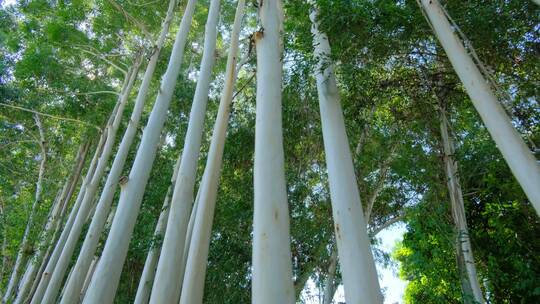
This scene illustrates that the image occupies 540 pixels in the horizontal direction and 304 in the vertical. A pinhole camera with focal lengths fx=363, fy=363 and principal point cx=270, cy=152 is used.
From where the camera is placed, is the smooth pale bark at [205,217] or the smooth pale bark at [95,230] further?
the smooth pale bark at [95,230]

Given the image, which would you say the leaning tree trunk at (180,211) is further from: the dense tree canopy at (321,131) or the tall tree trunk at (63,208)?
the tall tree trunk at (63,208)

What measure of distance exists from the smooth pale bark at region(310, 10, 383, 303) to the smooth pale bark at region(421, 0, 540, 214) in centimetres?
86

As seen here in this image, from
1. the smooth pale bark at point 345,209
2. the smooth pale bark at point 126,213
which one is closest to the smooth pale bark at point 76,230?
the smooth pale bark at point 126,213

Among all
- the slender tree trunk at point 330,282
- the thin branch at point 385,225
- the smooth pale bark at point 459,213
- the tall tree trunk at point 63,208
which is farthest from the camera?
the thin branch at point 385,225

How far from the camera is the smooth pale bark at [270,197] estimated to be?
1.61 metres

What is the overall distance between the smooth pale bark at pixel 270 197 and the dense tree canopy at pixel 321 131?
65cm

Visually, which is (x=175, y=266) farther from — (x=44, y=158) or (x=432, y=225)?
(x=44, y=158)

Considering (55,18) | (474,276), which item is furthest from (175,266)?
(55,18)

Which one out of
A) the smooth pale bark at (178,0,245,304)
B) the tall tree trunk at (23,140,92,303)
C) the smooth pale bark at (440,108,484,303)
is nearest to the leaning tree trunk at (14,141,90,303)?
the tall tree trunk at (23,140,92,303)

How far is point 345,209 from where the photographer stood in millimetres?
2158

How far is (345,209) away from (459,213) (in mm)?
2733

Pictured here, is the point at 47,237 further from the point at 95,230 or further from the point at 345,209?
the point at 345,209

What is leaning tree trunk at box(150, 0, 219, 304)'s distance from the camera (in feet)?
9.26

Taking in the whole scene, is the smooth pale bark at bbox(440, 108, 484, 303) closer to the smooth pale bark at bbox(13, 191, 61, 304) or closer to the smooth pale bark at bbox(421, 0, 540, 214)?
the smooth pale bark at bbox(421, 0, 540, 214)
